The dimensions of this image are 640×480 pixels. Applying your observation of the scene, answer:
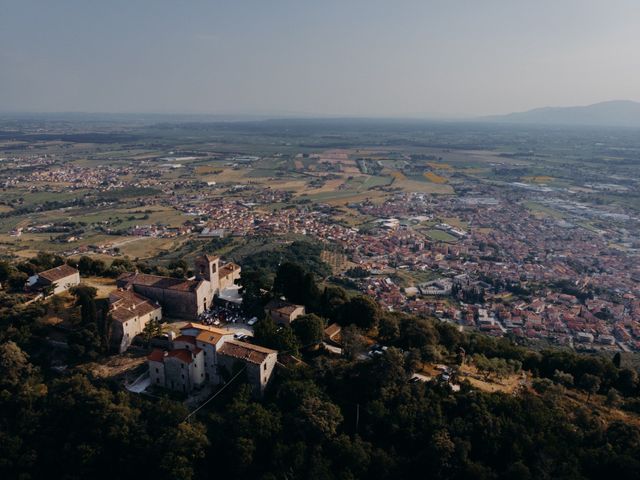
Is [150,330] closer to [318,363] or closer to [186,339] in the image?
[186,339]

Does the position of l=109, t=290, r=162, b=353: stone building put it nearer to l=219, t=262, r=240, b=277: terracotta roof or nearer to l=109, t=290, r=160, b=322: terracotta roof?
l=109, t=290, r=160, b=322: terracotta roof

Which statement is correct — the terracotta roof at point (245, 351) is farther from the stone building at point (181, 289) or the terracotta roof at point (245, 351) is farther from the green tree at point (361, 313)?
the green tree at point (361, 313)

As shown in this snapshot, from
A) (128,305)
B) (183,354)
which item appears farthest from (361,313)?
(128,305)

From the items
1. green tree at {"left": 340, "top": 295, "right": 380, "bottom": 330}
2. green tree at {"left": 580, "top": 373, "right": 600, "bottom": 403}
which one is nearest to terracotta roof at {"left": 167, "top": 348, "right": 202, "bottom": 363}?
green tree at {"left": 340, "top": 295, "right": 380, "bottom": 330}

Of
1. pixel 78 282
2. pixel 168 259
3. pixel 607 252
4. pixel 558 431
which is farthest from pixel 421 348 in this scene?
pixel 607 252

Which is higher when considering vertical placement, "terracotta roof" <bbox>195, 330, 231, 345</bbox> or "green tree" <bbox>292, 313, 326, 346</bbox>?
"terracotta roof" <bbox>195, 330, 231, 345</bbox>

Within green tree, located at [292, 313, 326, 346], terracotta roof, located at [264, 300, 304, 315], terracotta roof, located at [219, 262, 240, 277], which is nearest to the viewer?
green tree, located at [292, 313, 326, 346]

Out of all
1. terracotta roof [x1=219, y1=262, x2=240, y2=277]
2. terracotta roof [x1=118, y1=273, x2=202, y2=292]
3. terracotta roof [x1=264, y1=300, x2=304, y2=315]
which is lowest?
terracotta roof [x1=264, y1=300, x2=304, y2=315]
